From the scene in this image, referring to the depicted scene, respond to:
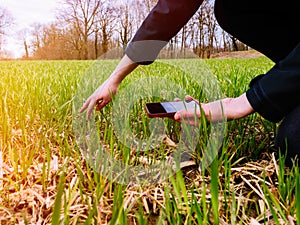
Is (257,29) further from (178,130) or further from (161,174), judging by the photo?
(161,174)

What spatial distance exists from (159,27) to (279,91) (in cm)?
43

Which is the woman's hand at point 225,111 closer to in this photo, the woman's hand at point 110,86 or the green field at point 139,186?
the green field at point 139,186

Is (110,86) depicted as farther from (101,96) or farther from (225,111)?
(225,111)

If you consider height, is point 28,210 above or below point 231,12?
below

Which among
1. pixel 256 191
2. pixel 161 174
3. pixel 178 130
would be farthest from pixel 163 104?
pixel 256 191

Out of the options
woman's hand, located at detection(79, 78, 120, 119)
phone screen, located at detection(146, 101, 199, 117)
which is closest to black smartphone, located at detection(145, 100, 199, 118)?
phone screen, located at detection(146, 101, 199, 117)

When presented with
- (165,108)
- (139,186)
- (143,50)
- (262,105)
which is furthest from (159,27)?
(139,186)

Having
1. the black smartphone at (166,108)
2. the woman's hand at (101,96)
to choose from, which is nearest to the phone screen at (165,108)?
the black smartphone at (166,108)

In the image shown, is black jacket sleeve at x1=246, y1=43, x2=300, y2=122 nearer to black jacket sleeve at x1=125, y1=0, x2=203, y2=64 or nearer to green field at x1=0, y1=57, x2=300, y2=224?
green field at x1=0, y1=57, x2=300, y2=224

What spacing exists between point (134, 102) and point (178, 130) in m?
0.33

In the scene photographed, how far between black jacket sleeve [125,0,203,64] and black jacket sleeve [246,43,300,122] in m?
0.33

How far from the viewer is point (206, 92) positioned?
63.0 inches

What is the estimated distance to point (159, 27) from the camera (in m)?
1.08

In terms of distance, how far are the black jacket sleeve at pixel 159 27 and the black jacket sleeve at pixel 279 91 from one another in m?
0.33
